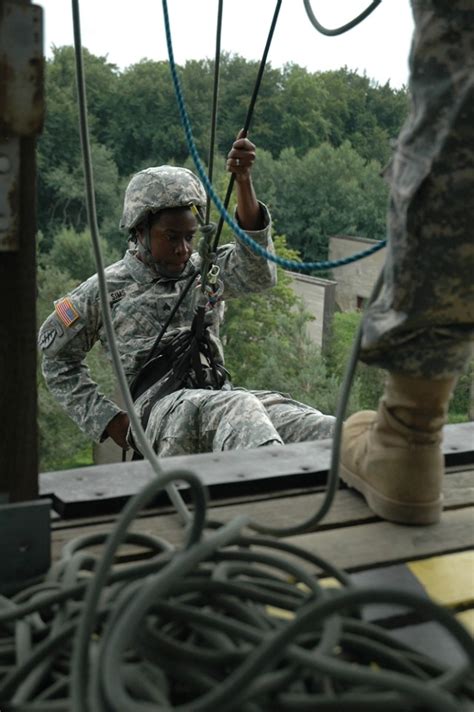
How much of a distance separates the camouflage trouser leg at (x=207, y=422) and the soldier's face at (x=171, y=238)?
0.49 m

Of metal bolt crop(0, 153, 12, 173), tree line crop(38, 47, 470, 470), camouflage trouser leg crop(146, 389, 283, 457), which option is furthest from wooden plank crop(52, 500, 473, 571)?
tree line crop(38, 47, 470, 470)

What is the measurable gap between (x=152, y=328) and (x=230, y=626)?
6.99ft

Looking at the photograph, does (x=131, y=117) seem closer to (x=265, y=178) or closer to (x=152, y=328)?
(x=265, y=178)

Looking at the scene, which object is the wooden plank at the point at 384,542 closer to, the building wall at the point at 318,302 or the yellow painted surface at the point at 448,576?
the yellow painted surface at the point at 448,576

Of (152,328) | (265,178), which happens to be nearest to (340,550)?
(152,328)

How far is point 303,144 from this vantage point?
3912 centimetres

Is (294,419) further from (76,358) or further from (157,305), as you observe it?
(76,358)

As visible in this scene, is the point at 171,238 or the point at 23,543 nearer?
the point at 23,543

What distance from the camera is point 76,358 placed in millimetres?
3311

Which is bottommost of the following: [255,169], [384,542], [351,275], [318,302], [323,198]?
[318,302]

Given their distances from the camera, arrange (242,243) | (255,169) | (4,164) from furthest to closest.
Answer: (255,169) < (242,243) < (4,164)

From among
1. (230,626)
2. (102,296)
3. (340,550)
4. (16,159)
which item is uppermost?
(16,159)

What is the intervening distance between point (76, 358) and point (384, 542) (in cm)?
189

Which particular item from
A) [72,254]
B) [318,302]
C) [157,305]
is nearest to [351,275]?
[318,302]
